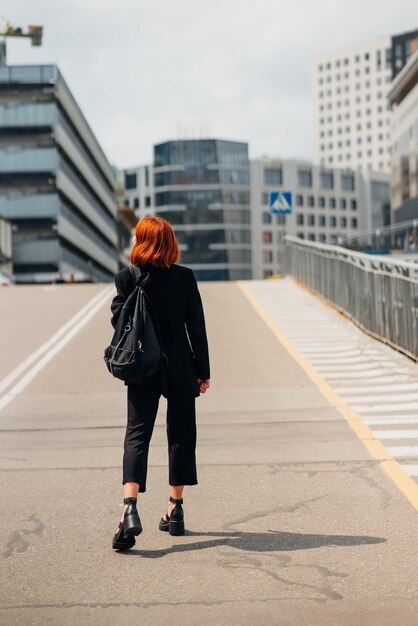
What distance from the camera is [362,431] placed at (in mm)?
8758

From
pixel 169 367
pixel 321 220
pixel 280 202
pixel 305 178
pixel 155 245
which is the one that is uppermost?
pixel 305 178

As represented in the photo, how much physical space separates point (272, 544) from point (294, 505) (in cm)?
95

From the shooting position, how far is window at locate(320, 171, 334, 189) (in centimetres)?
17112

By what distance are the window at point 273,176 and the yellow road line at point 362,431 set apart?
14998 cm

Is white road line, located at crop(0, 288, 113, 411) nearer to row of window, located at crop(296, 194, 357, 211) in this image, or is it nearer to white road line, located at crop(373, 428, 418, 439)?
white road line, located at crop(373, 428, 418, 439)

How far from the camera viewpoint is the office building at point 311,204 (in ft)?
540

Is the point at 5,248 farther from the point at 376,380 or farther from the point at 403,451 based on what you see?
the point at 403,451

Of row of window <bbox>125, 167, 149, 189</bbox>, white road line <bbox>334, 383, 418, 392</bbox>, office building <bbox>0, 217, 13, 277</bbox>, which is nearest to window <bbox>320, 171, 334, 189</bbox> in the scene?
row of window <bbox>125, 167, 149, 189</bbox>

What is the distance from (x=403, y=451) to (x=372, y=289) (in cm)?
930

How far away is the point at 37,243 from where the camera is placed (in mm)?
83000

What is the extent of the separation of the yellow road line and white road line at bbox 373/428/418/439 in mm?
69

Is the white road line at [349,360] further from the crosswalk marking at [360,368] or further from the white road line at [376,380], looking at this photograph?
the white road line at [376,380]

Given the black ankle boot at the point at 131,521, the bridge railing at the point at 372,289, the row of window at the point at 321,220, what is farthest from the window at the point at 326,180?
the black ankle boot at the point at 131,521

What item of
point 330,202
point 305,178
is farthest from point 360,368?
point 330,202
